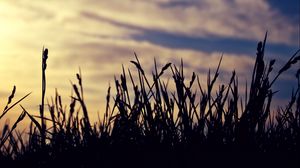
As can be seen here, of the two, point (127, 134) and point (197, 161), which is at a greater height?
point (127, 134)

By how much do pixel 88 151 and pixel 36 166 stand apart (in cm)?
45

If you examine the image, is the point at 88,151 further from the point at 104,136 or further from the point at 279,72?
the point at 279,72

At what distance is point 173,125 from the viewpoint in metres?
2.98

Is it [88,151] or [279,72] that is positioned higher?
[279,72]

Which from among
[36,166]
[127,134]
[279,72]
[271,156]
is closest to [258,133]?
[271,156]

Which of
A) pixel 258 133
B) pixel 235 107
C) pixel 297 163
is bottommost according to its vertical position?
pixel 297 163

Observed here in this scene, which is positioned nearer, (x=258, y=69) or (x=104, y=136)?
(x=258, y=69)

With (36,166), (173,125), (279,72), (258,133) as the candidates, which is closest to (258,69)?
(279,72)

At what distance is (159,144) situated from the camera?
9.36 ft

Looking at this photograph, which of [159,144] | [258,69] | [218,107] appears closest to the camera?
[258,69]

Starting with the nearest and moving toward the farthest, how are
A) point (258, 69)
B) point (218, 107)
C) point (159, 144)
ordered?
1. point (258, 69)
2. point (159, 144)
3. point (218, 107)

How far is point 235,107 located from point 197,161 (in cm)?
52

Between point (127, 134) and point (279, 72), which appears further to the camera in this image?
point (127, 134)

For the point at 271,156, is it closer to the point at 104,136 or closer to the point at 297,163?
the point at 297,163
